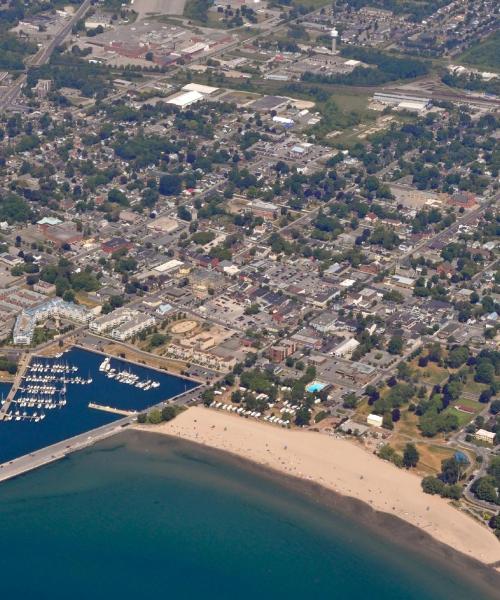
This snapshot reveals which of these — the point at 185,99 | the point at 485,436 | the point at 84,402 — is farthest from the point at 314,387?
the point at 185,99

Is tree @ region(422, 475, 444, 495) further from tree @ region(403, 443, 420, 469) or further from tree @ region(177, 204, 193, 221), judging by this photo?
tree @ region(177, 204, 193, 221)

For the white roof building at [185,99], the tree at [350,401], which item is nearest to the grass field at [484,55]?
the white roof building at [185,99]

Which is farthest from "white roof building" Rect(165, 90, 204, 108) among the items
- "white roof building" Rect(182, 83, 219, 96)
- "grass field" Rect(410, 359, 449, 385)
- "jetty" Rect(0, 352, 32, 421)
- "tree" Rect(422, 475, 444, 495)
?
"tree" Rect(422, 475, 444, 495)

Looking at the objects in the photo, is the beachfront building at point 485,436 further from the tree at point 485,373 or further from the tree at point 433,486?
the tree at point 485,373

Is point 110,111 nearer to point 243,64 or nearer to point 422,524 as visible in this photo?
point 243,64

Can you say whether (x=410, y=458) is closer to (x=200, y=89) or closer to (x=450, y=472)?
(x=450, y=472)

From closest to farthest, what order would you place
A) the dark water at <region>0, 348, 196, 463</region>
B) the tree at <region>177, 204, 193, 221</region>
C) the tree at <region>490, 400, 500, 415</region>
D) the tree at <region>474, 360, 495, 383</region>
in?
the dark water at <region>0, 348, 196, 463</region> < the tree at <region>490, 400, 500, 415</region> < the tree at <region>474, 360, 495, 383</region> < the tree at <region>177, 204, 193, 221</region>
